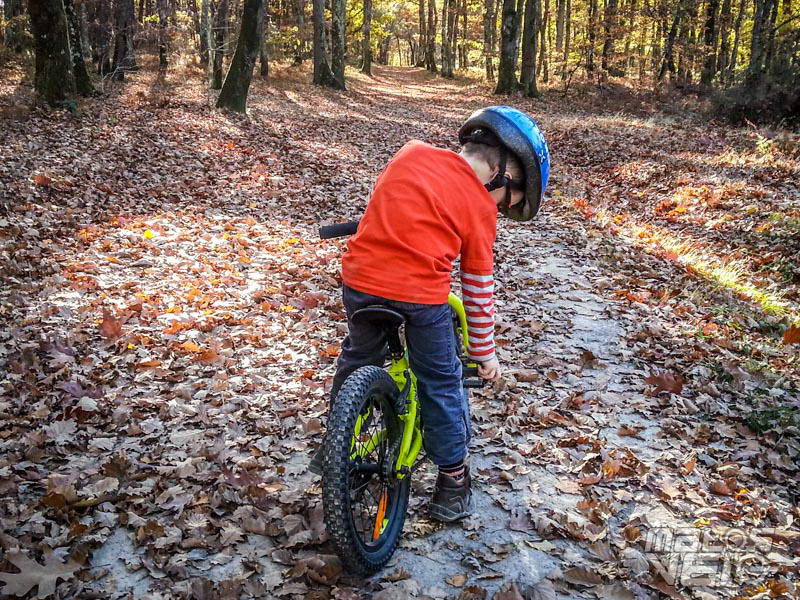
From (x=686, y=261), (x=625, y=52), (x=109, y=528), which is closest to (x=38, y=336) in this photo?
(x=109, y=528)

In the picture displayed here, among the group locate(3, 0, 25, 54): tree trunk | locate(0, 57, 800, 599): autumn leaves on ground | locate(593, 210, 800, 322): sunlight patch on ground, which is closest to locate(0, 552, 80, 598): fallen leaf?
locate(0, 57, 800, 599): autumn leaves on ground

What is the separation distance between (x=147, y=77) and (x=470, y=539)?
23.6 meters

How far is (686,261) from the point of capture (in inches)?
336

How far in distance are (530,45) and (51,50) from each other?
18.9 metres

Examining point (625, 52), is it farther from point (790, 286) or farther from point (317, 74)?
point (790, 286)

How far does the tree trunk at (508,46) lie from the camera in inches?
969

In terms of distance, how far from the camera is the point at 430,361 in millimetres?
3100

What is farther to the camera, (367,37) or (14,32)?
(367,37)

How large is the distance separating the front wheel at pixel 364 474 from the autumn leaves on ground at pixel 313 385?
0.25 metres

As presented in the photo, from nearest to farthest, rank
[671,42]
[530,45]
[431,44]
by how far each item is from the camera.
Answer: [530,45]
[671,42]
[431,44]

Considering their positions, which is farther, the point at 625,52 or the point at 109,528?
the point at 625,52

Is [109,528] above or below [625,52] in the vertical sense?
below

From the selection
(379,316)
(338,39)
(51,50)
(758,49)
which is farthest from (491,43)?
(379,316)

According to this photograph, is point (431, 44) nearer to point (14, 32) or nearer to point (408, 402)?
point (14, 32)
